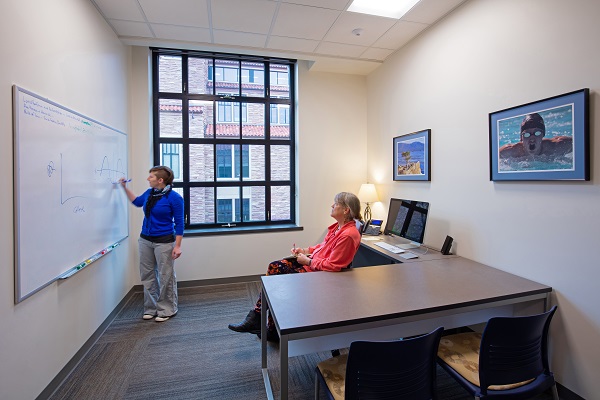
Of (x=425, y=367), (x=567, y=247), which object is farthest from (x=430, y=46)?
(x=425, y=367)

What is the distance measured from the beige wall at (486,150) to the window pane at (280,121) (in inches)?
68.6

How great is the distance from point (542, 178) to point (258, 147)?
3284mm

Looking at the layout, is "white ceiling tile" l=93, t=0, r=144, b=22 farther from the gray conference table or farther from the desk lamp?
the desk lamp

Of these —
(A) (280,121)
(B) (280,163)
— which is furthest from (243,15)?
(B) (280,163)

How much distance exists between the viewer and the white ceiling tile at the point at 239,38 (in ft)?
10.3

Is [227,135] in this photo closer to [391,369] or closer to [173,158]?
[173,158]

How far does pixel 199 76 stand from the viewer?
13.1 ft

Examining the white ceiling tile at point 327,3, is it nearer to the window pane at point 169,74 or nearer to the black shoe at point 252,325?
the window pane at point 169,74

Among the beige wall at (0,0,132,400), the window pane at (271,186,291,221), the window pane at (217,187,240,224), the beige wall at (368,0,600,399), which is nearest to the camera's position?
the beige wall at (0,0,132,400)

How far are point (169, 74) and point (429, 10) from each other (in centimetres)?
321

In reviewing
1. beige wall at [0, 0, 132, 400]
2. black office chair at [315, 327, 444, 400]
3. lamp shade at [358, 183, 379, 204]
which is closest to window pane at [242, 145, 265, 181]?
lamp shade at [358, 183, 379, 204]

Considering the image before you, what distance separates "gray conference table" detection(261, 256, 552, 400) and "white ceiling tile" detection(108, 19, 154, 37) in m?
2.91

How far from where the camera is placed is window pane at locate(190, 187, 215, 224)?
4027 mm

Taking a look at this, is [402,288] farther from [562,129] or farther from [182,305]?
[182,305]
